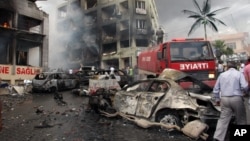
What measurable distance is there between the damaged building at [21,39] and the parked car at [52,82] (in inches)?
238

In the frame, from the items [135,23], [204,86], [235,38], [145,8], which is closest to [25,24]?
[135,23]

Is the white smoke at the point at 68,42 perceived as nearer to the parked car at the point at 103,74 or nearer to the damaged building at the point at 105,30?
the damaged building at the point at 105,30

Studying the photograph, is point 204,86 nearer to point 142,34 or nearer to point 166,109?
point 166,109

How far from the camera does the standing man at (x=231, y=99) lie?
5.40m

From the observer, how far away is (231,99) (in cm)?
543

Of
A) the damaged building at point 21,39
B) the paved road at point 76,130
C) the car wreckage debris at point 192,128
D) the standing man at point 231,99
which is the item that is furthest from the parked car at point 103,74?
the standing man at point 231,99

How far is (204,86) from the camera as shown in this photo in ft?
27.2

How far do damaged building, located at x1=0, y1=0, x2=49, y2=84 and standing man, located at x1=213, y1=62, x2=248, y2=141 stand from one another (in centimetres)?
2123

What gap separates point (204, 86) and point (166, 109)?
1.74 meters

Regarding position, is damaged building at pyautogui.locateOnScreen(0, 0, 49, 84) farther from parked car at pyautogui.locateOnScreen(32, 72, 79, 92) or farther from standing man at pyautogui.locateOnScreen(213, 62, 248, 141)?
standing man at pyautogui.locateOnScreen(213, 62, 248, 141)

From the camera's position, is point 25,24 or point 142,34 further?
point 142,34

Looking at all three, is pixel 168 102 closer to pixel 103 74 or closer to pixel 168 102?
pixel 168 102

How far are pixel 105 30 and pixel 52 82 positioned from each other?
29172 millimetres

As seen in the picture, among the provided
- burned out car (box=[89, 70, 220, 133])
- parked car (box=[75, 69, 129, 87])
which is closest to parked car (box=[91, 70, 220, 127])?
burned out car (box=[89, 70, 220, 133])
